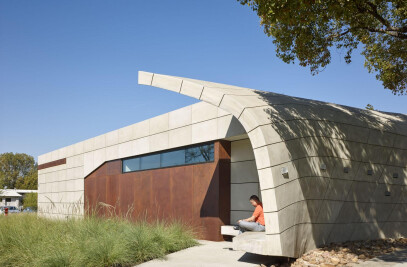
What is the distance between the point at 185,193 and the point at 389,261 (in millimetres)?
8094

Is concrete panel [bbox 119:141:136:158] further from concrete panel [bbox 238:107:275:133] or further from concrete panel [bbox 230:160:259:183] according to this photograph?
concrete panel [bbox 238:107:275:133]

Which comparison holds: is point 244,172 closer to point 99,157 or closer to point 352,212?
point 352,212

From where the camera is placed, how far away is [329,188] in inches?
382

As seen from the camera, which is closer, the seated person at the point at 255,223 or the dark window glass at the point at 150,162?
the seated person at the point at 255,223

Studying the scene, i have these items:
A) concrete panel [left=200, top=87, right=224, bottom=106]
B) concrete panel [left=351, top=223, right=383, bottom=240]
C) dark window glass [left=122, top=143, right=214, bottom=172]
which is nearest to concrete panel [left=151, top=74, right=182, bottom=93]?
concrete panel [left=200, top=87, right=224, bottom=106]

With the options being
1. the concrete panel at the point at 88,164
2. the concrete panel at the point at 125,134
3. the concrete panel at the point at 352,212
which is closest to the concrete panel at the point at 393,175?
the concrete panel at the point at 352,212

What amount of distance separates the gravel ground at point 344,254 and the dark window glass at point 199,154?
216 inches

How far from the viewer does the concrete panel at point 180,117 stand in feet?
48.2

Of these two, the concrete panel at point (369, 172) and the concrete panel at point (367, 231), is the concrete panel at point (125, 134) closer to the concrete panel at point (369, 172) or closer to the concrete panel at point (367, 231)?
the concrete panel at point (369, 172)

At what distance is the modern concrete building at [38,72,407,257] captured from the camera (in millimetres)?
8750

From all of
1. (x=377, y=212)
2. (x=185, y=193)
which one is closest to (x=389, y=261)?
(x=377, y=212)

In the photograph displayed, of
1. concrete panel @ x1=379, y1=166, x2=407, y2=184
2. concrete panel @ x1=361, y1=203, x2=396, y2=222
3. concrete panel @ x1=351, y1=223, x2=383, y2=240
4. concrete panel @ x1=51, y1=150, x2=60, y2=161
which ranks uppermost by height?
concrete panel @ x1=51, y1=150, x2=60, y2=161

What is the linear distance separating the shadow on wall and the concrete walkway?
47.6 inches

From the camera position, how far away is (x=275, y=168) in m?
8.58
